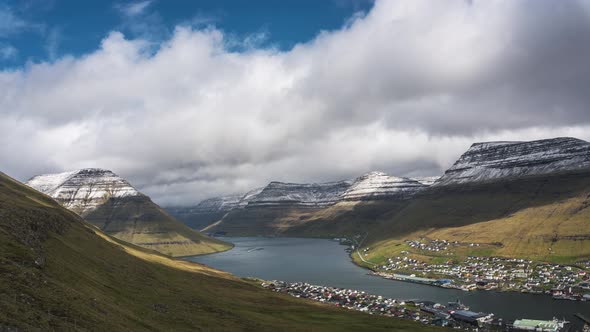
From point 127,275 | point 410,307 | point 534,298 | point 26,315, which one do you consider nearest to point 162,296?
point 127,275

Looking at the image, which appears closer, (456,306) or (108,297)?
(108,297)

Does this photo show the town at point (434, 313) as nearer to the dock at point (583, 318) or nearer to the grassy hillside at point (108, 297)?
the dock at point (583, 318)

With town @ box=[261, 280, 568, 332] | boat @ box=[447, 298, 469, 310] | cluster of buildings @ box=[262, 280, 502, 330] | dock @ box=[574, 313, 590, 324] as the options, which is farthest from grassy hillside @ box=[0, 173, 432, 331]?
dock @ box=[574, 313, 590, 324]

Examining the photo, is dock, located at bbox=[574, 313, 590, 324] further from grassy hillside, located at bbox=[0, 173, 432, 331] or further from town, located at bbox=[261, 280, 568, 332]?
grassy hillside, located at bbox=[0, 173, 432, 331]

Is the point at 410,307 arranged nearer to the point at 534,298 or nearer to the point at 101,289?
the point at 534,298

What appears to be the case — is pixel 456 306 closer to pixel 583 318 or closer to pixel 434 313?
pixel 434 313

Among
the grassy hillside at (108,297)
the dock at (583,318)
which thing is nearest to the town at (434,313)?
the dock at (583,318)

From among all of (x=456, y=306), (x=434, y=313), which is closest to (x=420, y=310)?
(x=434, y=313)
